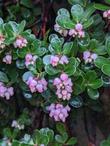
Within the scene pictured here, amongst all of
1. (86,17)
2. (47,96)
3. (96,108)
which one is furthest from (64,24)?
(96,108)

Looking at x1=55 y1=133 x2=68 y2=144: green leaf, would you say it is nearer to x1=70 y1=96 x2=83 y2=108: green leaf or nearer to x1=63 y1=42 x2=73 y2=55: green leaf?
x1=70 y1=96 x2=83 y2=108: green leaf

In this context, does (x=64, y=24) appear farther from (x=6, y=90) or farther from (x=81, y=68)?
(x=6, y=90)

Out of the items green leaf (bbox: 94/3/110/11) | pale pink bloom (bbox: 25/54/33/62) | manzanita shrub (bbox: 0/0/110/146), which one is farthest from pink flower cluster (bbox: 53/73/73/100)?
green leaf (bbox: 94/3/110/11)

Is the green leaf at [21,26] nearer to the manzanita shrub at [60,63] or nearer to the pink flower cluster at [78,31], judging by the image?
the manzanita shrub at [60,63]

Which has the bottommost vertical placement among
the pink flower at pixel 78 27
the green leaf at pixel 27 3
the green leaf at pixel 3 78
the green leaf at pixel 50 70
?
the green leaf at pixel 3 78

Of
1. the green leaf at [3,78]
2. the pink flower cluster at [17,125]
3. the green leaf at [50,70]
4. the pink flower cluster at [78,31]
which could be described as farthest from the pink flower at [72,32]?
the pink flower cluster at [17,125]
